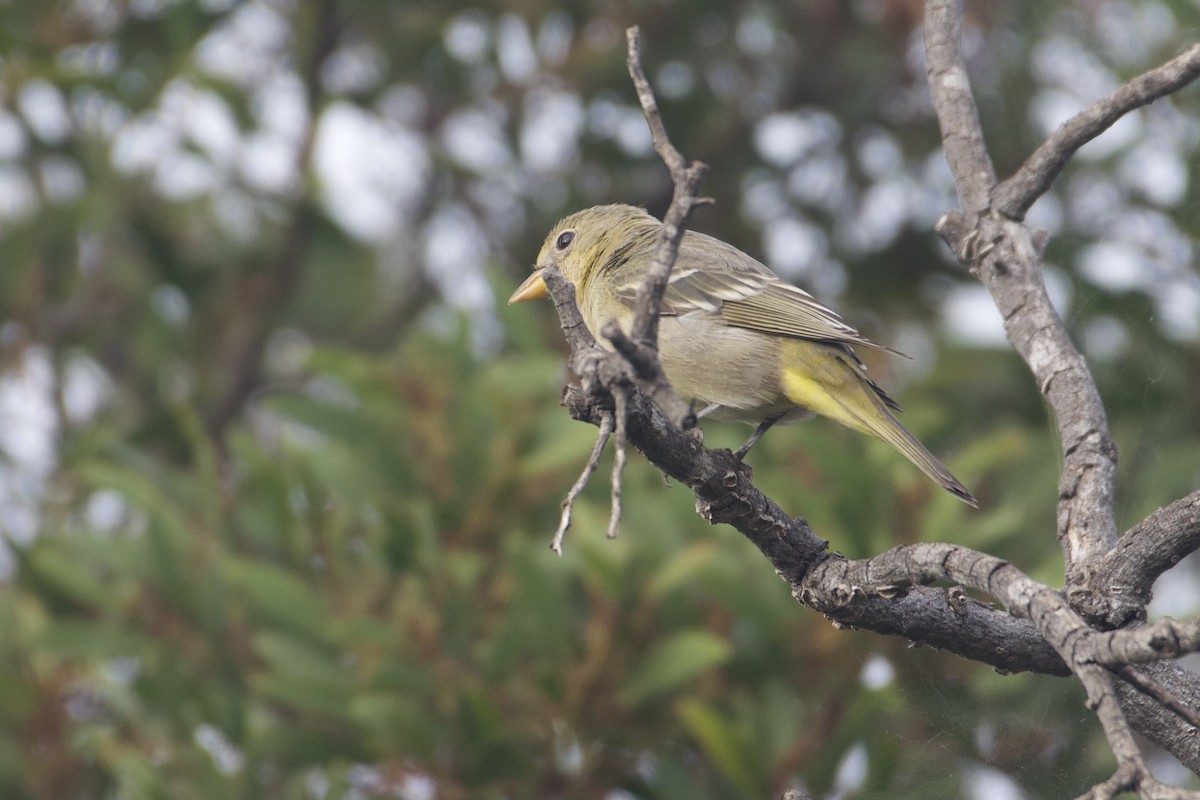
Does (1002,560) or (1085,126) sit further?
(1085,126)

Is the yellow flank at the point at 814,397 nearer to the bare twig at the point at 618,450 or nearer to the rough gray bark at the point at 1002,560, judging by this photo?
the rough gray bark at the point at 1002,560

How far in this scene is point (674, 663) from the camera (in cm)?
433

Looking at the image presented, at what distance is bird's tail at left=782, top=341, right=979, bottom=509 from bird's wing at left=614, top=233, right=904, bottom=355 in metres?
0.05

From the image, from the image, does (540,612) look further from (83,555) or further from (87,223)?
(87,223)

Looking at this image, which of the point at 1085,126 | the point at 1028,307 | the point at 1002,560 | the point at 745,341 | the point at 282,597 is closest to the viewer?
the point at 1002,560

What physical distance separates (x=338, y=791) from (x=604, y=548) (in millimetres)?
1173

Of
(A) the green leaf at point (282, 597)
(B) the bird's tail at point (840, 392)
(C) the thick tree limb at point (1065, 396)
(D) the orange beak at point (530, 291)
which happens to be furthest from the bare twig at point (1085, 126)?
(A) the green leaf at point (282, 597)

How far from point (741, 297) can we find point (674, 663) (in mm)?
1206

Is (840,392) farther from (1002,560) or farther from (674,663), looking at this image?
(1002,560)

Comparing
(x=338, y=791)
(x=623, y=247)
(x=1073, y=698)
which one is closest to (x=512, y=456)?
(x=623, y=247)

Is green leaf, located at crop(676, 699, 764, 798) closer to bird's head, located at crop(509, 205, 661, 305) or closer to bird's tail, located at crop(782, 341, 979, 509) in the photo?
bird's tail, located at crop(782, 341, 979, 509)

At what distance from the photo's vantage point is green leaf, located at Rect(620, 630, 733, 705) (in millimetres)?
4254

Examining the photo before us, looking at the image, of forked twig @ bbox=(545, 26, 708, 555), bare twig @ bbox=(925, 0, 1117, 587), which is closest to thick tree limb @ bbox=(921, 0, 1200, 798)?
bare twig @ bbox=(925, 0, 1117, 587)

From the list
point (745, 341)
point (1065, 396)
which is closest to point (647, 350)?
point (1065, 396)
